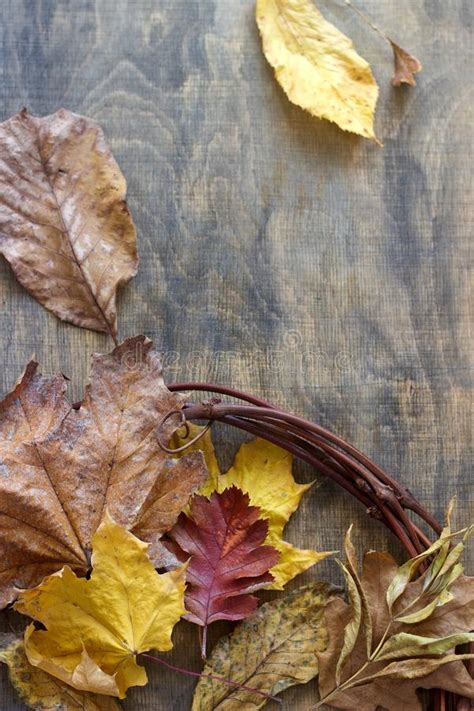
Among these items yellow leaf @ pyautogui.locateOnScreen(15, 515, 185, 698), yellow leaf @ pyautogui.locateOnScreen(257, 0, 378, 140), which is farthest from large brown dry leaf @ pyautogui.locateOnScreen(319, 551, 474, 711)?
Answer: yellow leaf @ pyautogui.locateOnScreen(257, 0, 378, 140)

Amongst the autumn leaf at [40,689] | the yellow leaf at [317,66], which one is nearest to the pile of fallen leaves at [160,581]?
the autumn leaf at [40,689]

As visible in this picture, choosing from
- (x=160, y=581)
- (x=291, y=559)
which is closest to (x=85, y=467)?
(x=160, y=581)

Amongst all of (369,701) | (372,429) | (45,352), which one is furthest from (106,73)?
(369,701)

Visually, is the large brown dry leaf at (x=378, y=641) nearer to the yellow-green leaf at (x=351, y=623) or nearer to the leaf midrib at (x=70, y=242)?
the yellow-green leaf at (x=351, y=623)
